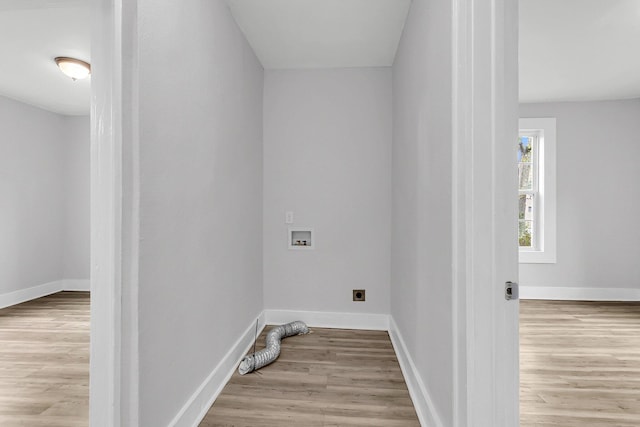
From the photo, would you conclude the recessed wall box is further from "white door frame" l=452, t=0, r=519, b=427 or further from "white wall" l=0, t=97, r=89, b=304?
"white wall" l=0, t=97, r=89, b=304

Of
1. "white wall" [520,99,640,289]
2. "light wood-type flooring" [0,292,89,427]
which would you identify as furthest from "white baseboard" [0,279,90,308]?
"white wall" [520,99,640,289]

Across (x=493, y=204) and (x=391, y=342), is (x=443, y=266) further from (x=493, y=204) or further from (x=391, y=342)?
(x=391, y=342)

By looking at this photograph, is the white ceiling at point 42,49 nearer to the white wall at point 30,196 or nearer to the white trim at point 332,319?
the white wall at point 30,196

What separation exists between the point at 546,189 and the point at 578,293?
1350 mm

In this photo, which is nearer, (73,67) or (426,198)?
(426,198)

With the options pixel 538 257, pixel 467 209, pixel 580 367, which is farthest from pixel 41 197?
pixel 538 257

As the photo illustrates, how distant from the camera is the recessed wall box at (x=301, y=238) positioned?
3.19 m

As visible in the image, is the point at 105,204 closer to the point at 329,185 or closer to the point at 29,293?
the point at 329,185

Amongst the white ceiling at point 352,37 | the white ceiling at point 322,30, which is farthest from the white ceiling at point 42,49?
the white ceiling at point 322,30

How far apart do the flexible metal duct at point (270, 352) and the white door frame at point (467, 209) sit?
1.10 meters

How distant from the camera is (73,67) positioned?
10.1 ft

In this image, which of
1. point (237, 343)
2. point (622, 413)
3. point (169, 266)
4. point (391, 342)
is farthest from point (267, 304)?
point (622, 413)

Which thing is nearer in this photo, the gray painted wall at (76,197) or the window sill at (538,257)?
the window sill at (538,257)

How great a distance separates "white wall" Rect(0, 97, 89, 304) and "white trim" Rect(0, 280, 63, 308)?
2 cm
